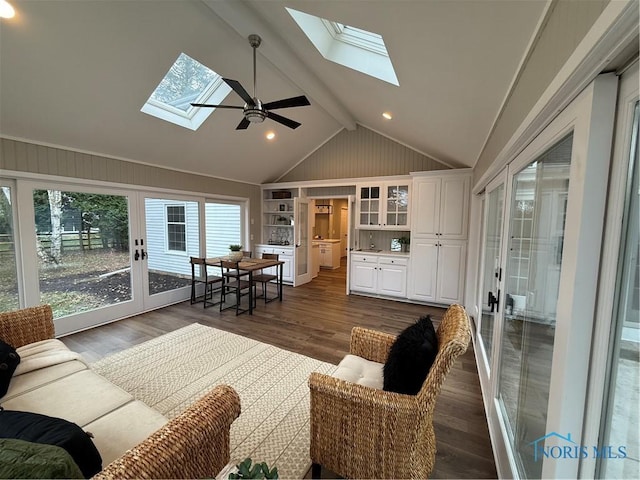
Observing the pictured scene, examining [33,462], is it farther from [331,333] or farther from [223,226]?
[223,226]

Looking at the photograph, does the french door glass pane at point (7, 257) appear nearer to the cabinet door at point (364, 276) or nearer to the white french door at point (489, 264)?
the cabinet door at point (364, 276)

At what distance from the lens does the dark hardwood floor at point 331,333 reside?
1.78 meters

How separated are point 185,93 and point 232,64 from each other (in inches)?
36.7

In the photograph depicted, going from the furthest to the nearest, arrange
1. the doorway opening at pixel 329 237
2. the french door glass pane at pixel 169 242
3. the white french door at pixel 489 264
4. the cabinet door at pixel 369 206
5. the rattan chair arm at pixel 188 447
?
the doorway opening at pixel 329 237, the cabinet door at pixel 369 206, the french door glass pane at pixel 169 242, the white french door at pixel 489 264, the rattan chair arm at pixel 188 447

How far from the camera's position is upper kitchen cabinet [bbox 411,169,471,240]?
4297mm

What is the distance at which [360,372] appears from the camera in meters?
1.82

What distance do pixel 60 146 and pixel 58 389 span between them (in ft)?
10.3

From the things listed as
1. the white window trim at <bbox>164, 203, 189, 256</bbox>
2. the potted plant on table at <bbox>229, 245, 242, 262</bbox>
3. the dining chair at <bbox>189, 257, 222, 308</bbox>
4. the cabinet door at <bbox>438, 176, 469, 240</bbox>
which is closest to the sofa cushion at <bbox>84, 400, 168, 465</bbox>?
the dining chair at <bbox>189, 257, 222, 308</bbox>

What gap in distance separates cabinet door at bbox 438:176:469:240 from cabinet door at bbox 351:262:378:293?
143cm

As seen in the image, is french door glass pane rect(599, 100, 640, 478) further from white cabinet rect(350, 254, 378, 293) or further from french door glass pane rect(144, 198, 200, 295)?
french door glass pane rect(144, 198, 200, 295)

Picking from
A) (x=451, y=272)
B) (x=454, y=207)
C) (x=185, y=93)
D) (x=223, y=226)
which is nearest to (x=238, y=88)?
(x=185, y=93)

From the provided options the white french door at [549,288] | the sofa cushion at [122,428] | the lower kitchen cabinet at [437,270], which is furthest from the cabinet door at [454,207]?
the sofa cushion at [122,428]

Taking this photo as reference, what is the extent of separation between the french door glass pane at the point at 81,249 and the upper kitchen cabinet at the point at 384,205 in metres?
4.10

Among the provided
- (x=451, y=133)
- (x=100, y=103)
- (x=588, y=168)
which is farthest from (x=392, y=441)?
(x=100, y=103)
